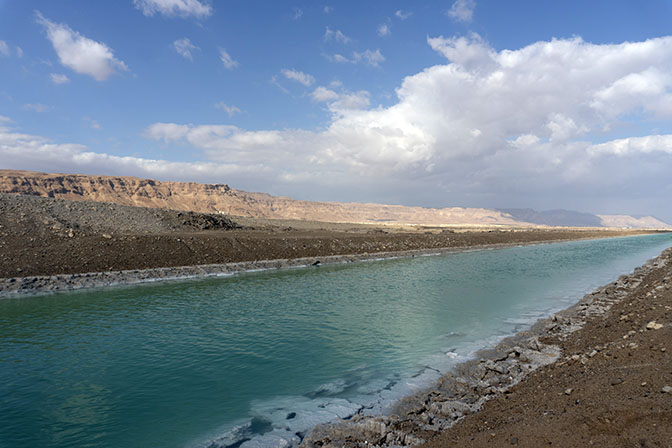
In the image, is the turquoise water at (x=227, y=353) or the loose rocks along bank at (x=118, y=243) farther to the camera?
the loose rocks along bank at (x=118, y=243)

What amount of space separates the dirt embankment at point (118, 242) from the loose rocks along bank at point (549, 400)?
100 feet

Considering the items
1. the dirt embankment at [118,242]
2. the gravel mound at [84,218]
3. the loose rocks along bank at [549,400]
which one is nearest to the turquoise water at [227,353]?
the loose rocks along bank at [549,400]

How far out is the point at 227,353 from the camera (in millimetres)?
13750

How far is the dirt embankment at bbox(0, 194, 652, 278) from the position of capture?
99.6ft

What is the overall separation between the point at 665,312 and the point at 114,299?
2851 cm

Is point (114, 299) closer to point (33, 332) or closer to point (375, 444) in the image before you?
point (33, 332)

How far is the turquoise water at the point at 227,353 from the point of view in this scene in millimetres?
8930

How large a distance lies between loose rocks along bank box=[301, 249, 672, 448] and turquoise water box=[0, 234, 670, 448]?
106cm

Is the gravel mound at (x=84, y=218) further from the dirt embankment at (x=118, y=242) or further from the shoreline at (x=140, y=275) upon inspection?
the shoreline at (x=140, y=275)

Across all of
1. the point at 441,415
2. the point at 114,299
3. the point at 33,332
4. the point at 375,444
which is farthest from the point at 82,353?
the point at 441,415

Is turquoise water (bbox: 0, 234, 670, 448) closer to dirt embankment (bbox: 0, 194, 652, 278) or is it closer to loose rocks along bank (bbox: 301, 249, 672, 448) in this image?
loose rocks along bank (bbox: 301, 249, 672, 448)

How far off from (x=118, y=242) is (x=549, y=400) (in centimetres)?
3732

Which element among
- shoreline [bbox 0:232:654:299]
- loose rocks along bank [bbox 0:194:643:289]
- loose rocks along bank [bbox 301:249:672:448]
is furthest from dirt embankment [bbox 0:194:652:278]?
loose rocks along bank [bbox 301:249:672:448]

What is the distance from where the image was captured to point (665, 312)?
12539mm
